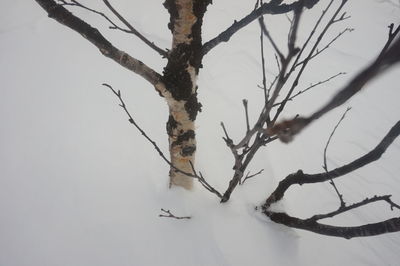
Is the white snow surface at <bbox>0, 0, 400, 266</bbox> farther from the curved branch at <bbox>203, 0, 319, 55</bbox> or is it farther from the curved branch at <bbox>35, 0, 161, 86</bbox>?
the curved branch at <bbox>35, 0, 161, 86</bbox>

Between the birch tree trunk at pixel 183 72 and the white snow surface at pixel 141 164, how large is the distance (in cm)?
49

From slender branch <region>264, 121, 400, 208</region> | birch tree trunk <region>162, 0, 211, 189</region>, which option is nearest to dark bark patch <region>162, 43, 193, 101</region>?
birch tree trunk <region>162, 0, 211, 189</region>

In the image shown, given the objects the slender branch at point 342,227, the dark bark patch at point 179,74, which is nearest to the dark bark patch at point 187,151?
the dark bark patch at point 179,74

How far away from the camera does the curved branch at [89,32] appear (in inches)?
43.6

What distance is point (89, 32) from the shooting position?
44.8 inches

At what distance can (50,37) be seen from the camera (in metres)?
3.18

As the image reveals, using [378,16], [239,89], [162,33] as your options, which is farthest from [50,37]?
[378,16]

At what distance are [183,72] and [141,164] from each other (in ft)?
3.46

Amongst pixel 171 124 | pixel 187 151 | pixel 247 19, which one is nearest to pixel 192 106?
pixel 171 124

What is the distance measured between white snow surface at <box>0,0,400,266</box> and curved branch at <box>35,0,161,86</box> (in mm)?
914

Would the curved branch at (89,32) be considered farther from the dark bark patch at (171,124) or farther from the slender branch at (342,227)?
the slender branch at (342,227)

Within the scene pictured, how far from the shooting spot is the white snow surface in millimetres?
1714

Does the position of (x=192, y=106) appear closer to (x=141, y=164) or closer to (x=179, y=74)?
(x=179, y=74)

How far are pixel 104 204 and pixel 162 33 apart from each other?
91.0 inches
